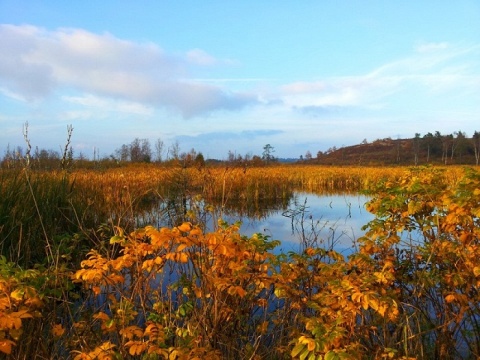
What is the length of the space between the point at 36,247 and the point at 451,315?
15.3 feet

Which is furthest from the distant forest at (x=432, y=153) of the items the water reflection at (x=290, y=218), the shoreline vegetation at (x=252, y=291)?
the shoreline vegetation at (x=252, y=291)

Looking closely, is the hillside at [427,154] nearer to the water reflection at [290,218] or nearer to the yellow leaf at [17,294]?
the water reflection at [290,218]

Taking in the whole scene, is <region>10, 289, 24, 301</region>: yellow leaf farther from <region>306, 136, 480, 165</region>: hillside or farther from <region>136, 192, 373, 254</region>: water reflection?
<region>306, 136, 480, 165</region>: hillside

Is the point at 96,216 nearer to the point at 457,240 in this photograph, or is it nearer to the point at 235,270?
the point at 235,270

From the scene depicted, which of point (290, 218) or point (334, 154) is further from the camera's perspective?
point (334, 154)

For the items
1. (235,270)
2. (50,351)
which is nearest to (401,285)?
(235,270)

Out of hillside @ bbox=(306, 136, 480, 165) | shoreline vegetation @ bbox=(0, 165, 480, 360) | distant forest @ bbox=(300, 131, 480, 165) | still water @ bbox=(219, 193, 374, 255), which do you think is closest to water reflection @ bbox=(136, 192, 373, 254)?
still water @ bbox=(219, 193, 374, 255)

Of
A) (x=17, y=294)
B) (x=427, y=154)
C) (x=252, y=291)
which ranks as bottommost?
(x=252, y=291)

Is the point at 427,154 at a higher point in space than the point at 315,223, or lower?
higher

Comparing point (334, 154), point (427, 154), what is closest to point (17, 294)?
point (427, 154)

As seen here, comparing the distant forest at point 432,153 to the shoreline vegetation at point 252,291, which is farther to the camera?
the distant forest at point 432,153

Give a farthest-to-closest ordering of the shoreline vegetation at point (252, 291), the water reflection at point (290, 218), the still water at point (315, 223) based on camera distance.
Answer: the water reflection at point (290, 218) → the still water at point (315, 223) → the shoreline vegetation at point (252, 291)

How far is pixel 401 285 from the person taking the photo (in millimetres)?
3211

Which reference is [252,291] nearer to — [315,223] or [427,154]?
[315,223]
